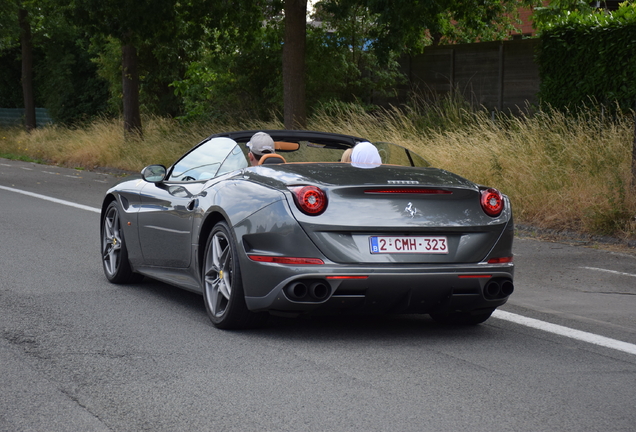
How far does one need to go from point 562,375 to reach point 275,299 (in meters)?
1.68

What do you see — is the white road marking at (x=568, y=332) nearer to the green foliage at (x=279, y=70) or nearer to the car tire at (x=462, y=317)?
the car tire at (x=462, y=317)

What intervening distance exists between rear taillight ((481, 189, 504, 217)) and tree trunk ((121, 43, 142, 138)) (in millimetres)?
21639

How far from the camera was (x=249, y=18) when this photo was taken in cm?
2252

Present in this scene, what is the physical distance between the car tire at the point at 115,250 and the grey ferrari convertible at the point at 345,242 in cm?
142

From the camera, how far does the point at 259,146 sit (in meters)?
6.66

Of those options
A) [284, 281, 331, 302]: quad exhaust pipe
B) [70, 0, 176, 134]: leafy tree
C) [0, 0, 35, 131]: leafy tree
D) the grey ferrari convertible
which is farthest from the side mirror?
[0, 0, 35, 131]: leafy tree

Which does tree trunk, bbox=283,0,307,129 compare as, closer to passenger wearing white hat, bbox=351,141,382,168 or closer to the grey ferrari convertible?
passenger wearing white hat, bbox=351,141,382,168

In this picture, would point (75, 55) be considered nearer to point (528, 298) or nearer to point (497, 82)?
point (497, 82)

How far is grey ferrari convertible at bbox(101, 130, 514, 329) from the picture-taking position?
218 inches

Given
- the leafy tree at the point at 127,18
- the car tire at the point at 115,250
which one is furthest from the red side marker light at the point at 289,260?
the leafy tree at the point at 127,18

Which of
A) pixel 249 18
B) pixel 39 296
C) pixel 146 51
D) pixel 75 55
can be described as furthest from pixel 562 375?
pixel 75 55

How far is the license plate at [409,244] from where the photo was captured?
5590 millimetres

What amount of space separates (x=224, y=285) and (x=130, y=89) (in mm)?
22021

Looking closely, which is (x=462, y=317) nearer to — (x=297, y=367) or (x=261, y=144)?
(x=297, y=367)
